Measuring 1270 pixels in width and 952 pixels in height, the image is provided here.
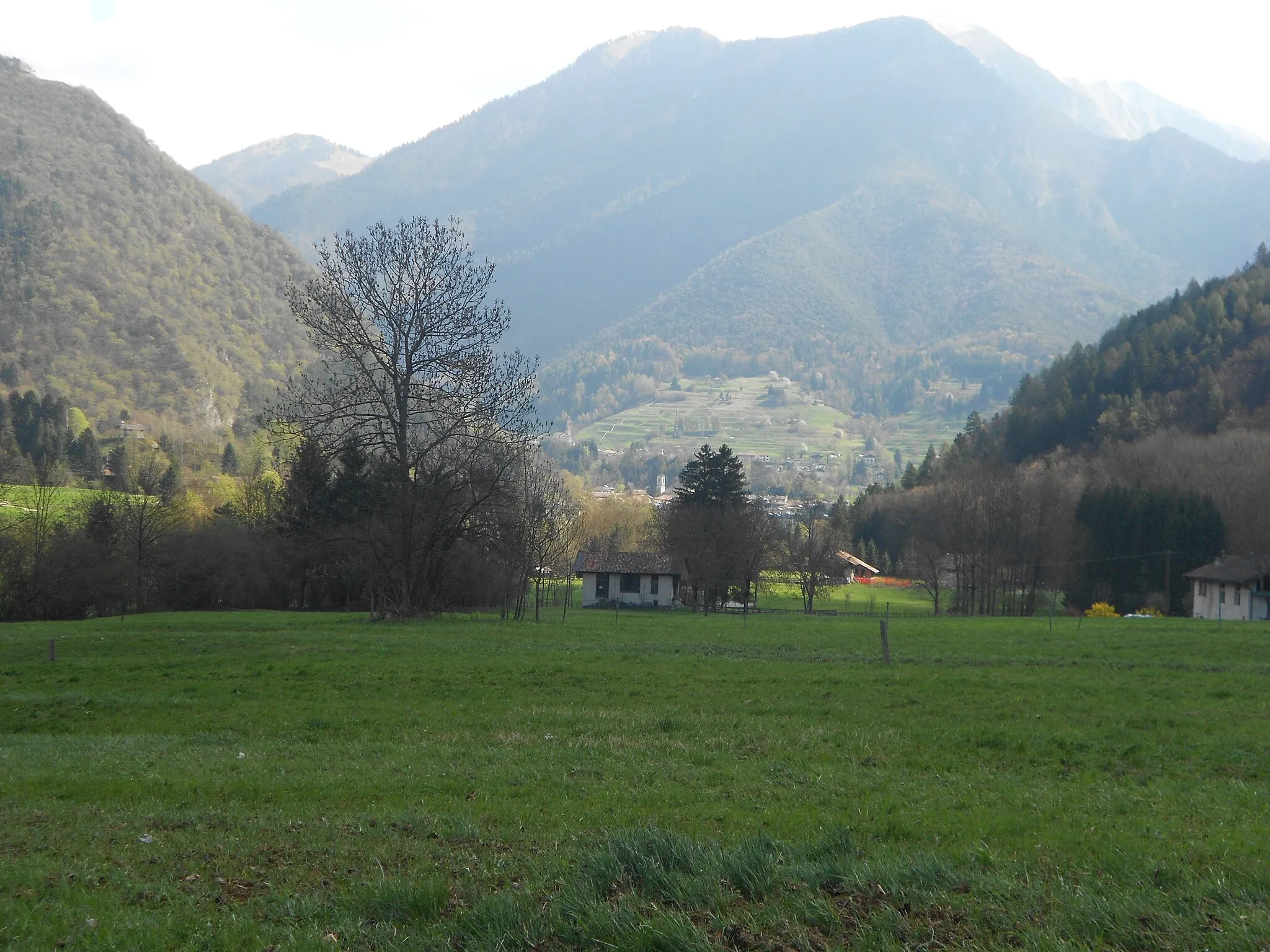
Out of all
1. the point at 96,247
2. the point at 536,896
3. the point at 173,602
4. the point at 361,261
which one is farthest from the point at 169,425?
the point at 536,896

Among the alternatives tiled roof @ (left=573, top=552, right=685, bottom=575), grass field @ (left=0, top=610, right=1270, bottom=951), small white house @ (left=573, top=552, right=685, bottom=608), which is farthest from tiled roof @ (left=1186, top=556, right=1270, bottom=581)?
grass field @ (left=0, top=610, right=1270, bottom=951)

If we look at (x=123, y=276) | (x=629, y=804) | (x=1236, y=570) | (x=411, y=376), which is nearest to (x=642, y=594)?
(x=1236, y=570)

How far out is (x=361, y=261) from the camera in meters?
40.2

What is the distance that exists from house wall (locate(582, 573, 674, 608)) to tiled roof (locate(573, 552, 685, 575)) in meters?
0.62

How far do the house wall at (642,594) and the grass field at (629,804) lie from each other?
6332 cm

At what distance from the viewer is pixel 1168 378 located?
4535 inches

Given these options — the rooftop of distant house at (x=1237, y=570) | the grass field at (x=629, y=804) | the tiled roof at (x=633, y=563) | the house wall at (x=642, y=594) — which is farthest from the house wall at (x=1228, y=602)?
the grass field at (x=629, y=804)

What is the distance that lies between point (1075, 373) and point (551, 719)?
12795cm

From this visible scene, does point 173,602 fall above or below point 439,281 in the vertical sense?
below

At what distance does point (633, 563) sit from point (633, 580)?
150cm

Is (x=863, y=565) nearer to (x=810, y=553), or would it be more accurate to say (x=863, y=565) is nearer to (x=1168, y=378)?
(x=1168, y=378)

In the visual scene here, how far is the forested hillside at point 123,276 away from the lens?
5536 inches

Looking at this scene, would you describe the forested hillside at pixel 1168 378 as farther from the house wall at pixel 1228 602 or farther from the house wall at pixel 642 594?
the house wall at pixel 642 594

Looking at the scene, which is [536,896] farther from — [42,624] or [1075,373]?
[1075,373]
